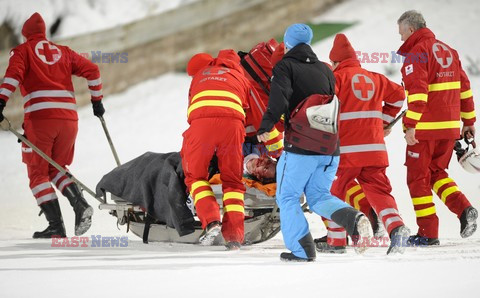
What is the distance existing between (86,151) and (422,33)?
4.67 m

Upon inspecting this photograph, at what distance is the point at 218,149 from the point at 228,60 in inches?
23.1

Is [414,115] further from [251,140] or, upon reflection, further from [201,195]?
[201,195]

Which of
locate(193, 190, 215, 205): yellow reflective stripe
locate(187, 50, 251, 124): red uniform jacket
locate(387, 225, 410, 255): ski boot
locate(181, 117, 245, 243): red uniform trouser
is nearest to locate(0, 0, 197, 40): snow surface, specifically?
locate(187, 50, 251, 124): red uniform jacket

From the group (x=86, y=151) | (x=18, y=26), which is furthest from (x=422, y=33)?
(x=18, y=26)

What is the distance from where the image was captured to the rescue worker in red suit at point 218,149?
5254 millimetres

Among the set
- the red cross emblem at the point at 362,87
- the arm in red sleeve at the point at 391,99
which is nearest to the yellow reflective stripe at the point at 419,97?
the arm in red sleeve at the point at 391,99

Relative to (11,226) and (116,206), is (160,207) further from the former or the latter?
(11,226)

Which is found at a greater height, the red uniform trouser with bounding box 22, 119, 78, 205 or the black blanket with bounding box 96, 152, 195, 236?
the red uniform trouser with bounding box 22, 119, 78, 205

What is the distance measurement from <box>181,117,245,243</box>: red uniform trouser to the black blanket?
155mm

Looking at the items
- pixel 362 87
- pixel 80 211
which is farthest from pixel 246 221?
pixel 80 211

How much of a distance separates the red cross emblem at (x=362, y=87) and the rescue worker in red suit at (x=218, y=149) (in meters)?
0.67

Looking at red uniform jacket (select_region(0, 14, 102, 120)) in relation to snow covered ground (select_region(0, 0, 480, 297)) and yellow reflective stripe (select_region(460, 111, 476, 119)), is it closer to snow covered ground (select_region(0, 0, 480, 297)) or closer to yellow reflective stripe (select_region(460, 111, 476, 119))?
snow covered ground (select_region(0, 0, 480, 297))

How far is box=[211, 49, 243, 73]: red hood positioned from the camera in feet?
18.2

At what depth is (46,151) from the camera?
21.1ft
